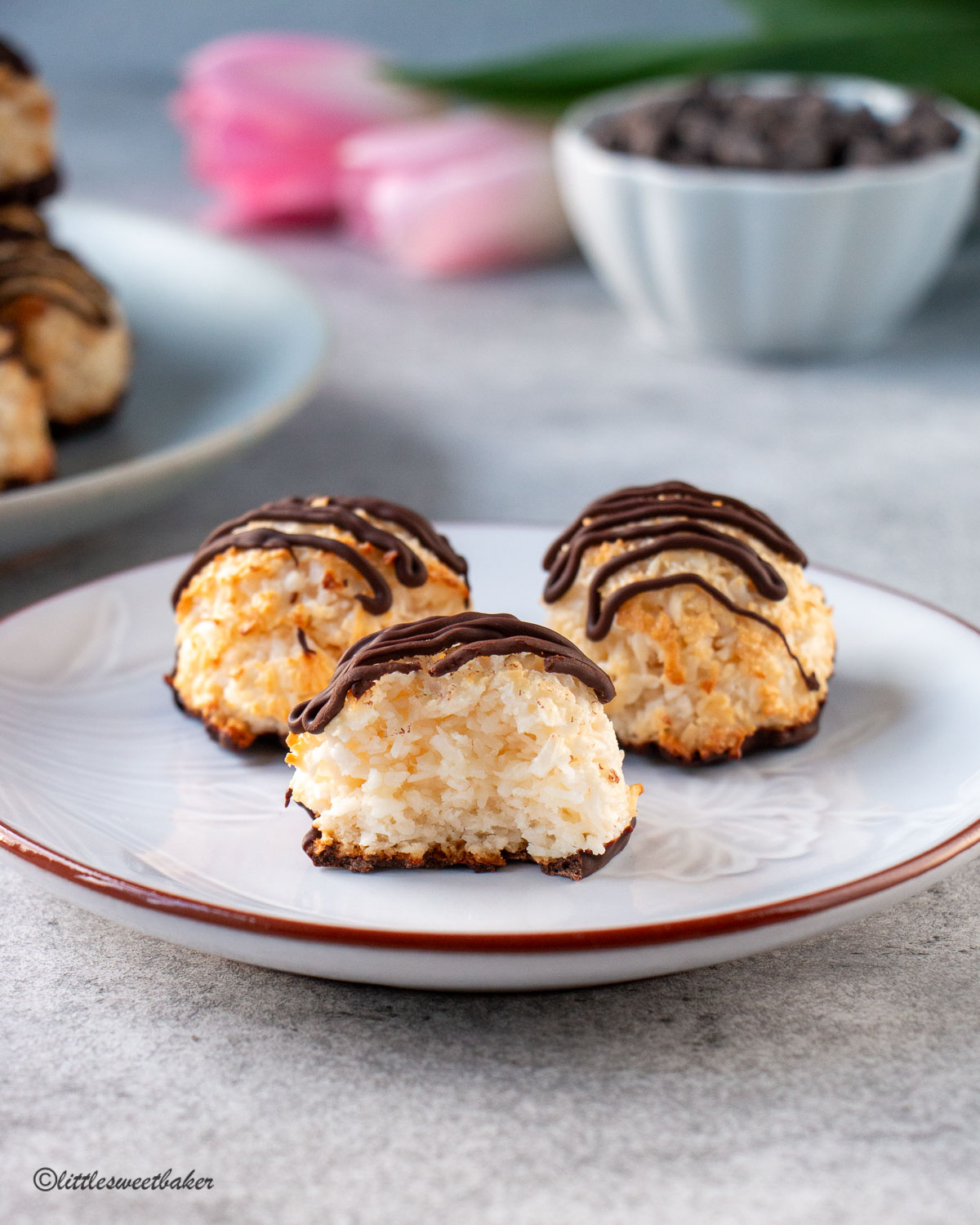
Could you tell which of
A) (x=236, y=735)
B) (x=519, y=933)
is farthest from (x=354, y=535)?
(x=519, y=933)

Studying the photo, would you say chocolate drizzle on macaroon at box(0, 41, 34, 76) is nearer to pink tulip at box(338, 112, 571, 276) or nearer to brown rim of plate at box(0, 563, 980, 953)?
pink tulip at box(338, 112, 571, 276)

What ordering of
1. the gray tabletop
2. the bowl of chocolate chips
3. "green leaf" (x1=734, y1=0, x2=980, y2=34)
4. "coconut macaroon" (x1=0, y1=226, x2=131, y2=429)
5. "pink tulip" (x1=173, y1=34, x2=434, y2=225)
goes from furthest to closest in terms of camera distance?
"pink tulip" (x1=173, y1=34, x2=434, y2=225) → "green leaf" (x1=734, y1=0, x2=980, y2=34) → the bowl of chocolate chips → "coconut macaroon" (x1=0, y1=226, x2=131, y2=429) → the gray tabletop

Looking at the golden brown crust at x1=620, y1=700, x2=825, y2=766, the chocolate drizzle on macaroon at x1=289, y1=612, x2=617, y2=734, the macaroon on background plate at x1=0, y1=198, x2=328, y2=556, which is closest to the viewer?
the chocolate drizzle on macaroon at x1=289, y1=612, x2=617, y2=734

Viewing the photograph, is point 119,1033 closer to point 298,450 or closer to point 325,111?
point 298,450

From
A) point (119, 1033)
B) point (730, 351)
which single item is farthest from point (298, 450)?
point (119, 1033)

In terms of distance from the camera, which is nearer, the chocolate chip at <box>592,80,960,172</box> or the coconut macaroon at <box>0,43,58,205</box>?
the coconut macaroon at <box>0,43,58,205</box>

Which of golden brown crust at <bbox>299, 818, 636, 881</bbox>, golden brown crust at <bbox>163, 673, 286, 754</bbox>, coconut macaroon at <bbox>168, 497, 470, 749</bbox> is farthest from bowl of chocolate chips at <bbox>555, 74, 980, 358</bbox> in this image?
golden brown crust at <bbox>299, 818, 636, 881</bbox>
